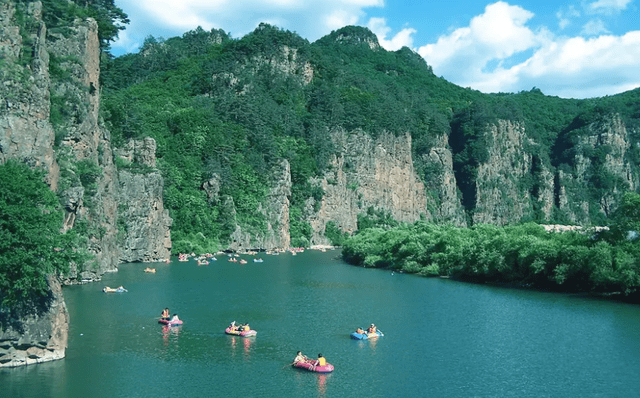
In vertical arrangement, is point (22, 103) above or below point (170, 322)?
above

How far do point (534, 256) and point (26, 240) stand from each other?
50125 mm

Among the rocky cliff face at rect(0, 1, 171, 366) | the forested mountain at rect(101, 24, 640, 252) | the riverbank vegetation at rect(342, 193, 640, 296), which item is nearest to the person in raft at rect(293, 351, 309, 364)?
the rocky cliff face at rect(0, 1, 171, 366)

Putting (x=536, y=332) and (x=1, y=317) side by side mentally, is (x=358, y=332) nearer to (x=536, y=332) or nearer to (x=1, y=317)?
(x=536, y=332)

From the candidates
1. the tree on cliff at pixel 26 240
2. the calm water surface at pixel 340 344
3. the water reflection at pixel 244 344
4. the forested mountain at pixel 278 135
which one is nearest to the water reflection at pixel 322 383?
the calm water surface at pixel 340 344

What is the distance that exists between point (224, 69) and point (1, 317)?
129m

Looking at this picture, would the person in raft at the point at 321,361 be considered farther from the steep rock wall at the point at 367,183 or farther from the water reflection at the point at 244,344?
the steep rock wall at the point at 367,183

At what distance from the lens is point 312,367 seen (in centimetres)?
3719

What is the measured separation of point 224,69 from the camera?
157375 millimetres

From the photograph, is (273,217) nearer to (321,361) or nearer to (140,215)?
(140,215)

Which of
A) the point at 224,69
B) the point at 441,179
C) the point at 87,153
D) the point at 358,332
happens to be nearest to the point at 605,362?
the point at 358,332

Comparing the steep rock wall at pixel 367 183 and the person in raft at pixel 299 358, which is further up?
the steep rock wall at pixel 367 183

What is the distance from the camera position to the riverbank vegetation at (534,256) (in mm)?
60469

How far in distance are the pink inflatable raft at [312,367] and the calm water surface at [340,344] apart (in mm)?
368

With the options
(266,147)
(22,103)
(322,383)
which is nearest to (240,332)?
(322,383)
